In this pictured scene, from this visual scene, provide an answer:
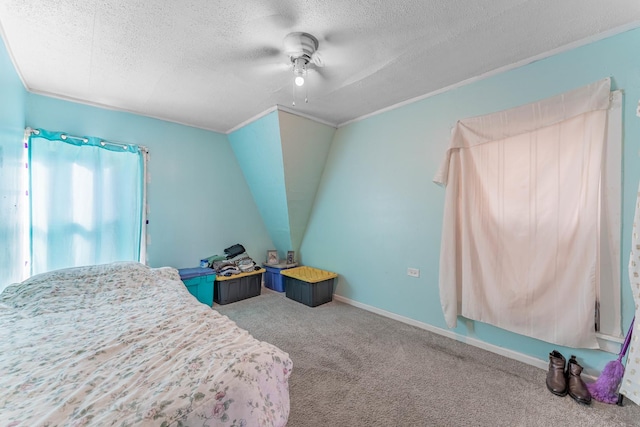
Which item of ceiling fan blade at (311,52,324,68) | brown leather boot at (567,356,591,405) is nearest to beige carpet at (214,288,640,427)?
brown leather boot at (567,356,591,405)

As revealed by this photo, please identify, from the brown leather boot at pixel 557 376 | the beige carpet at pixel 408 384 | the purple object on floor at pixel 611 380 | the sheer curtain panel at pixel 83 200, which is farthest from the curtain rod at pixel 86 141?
the purple object on floor at pixel 611 380

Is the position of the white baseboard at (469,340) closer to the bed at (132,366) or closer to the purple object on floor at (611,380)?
the purple object on floor at (611,380)

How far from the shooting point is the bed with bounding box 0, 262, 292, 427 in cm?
87

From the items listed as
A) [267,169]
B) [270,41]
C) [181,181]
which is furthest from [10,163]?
[267,169]

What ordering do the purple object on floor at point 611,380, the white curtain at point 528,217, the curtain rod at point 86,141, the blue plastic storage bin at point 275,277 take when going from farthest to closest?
1. the blue plastic storage bin at point 275,277
2. the curtain rod at point 86,141
3. the white curtain at point 528,217
4. the purple object on floor at point 611,380

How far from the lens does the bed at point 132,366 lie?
87cm

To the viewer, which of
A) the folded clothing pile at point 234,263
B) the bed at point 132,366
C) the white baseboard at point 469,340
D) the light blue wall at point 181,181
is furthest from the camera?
the folded clothing pile at point 234,263

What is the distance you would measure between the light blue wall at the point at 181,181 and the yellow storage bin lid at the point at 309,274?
78cm

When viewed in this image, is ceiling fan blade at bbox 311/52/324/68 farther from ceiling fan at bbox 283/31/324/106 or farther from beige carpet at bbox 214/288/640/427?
beige carpet at bbox 214/288/640/427

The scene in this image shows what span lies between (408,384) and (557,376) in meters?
0.97

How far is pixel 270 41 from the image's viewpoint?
1747 mm

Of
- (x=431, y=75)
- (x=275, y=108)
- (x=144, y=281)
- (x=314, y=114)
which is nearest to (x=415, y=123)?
(x=431, y=75)

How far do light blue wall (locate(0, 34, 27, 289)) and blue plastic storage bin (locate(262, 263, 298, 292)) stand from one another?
251 centimetres

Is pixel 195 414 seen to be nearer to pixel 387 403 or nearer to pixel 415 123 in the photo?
pixel 387 403
